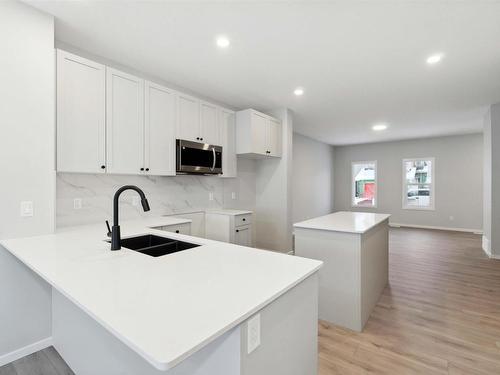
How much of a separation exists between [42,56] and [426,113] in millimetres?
5761

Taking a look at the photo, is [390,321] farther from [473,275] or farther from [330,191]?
[330,191]

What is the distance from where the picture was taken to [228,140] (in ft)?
13.0

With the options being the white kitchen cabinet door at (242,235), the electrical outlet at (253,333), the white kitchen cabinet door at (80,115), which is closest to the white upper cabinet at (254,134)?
the white kitchen cabinet door at (242,235)

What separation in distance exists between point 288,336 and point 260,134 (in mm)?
3332

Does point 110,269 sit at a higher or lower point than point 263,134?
lower

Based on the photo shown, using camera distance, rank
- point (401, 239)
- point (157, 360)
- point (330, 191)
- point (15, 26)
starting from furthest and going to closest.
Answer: point (330, 191)
point (401, 239)
point (15, 26)
point (157, 360)

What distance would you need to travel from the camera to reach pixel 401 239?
6023 millimetres

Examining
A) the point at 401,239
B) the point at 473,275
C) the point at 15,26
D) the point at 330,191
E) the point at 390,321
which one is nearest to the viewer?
the point at 15,26

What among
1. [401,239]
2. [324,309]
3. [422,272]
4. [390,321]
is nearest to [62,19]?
[324,309]

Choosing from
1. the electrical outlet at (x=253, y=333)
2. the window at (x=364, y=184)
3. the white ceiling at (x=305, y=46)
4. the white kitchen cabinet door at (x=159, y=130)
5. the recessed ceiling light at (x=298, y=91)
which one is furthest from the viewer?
the window at (x=364, y=184)

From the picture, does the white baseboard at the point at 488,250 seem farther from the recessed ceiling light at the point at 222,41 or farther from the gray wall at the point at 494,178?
the recessed ceiling light at the point at 222,41

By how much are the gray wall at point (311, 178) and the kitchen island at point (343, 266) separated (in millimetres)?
3975

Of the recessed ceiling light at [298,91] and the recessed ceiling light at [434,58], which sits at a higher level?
the recessed ceiling light at [298,91]

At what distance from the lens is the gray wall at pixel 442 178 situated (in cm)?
681
